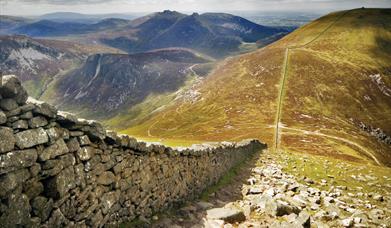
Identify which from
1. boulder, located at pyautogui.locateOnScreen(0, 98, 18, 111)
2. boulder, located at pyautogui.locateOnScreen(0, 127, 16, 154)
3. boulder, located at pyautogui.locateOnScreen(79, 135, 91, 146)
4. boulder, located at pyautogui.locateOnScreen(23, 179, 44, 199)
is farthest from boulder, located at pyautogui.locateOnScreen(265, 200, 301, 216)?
boulder, located at pyautogui.locateOnScreen(0, 98, 18, 111)

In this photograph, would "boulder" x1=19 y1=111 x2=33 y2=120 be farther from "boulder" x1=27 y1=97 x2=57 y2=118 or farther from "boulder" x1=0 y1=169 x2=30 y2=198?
"boulder" x1=0 y1=169 x2=30 y2=198

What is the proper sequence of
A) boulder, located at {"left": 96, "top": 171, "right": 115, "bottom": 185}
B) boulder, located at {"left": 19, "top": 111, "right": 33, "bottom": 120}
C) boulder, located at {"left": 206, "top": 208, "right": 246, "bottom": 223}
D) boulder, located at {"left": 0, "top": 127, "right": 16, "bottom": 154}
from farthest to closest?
1. boulder, located at {"left": 206, "top": 208, "right": 246, "bottom": 223}
2. boulder, located at {"left": 96, "top": 171, "right": 115, "bottom": 185}
3. boulder, located at {"left": 19, "top": 111, "right": 33, "bottom": 120}
4. boulder, located at {"left": 0, "top": 127, "right": 16, "bottom": 154}

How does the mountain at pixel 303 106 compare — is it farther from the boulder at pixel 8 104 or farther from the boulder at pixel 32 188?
the boulder at pixel 8 104

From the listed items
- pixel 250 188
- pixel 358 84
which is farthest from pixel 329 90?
pixel 250 188

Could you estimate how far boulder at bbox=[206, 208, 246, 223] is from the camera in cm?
1824

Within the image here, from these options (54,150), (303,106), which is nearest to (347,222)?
(54,150)

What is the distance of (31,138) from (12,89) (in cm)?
146

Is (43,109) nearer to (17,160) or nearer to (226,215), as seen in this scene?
(17,160)

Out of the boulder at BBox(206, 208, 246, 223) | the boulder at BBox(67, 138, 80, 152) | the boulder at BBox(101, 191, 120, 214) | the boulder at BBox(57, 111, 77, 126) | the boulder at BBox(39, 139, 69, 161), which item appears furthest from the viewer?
the boulder at BBox(206, 208, 246, 223)

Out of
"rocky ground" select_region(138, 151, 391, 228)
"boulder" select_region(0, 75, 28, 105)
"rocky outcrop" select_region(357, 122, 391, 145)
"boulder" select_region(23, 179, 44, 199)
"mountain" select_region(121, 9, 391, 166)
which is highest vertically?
"boulder" select_region(0, 75, 28, 105)

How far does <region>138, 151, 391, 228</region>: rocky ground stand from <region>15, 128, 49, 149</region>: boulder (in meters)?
7.15

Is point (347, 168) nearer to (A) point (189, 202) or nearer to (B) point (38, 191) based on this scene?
(A) point (189, 202)

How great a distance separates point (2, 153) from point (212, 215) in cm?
1194

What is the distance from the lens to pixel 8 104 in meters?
9.38
